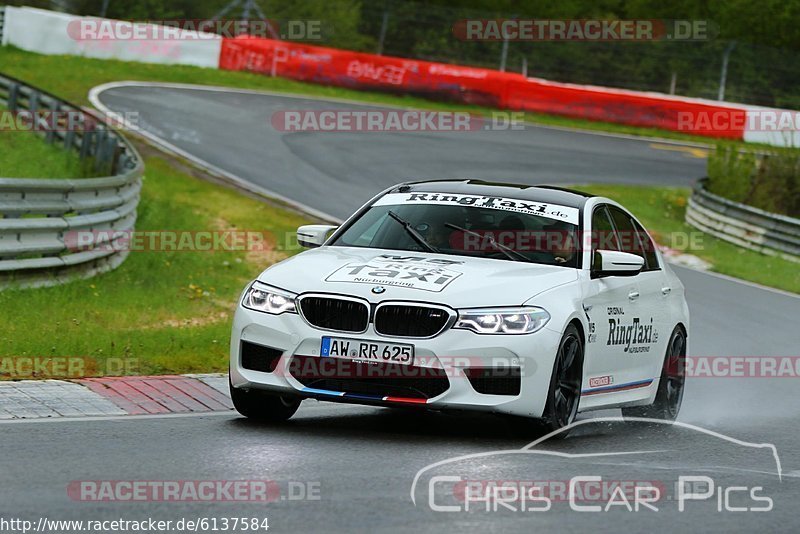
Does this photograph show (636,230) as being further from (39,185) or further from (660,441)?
(39,185)

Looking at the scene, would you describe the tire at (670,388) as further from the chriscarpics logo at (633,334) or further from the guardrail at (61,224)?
the guardrail at (61,224)

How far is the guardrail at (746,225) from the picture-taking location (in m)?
24.1

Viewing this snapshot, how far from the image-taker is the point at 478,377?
25.8ft

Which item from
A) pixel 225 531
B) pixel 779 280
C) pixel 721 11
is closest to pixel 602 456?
pixel 225 531

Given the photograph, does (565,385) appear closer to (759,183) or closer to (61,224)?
(61,224)

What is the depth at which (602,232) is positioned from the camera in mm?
9617

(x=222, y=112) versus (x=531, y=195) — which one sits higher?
(x=531, y=195)

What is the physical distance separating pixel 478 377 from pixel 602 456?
0.81 m

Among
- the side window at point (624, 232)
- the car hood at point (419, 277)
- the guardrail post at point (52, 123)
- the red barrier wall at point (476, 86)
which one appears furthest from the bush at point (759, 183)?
the car hood at point (419, 277)

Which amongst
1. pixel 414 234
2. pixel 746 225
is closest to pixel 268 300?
pixel 414 234

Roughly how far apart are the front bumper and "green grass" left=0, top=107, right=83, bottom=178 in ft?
43.0

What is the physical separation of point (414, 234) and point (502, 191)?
864mm

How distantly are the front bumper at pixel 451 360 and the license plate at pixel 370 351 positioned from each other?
0.09 feet

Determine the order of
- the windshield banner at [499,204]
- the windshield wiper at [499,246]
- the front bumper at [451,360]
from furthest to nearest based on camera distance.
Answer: the windshield banner at [499,204]
the windshield wiper at [499,246]
the front bumper at [451,360]
